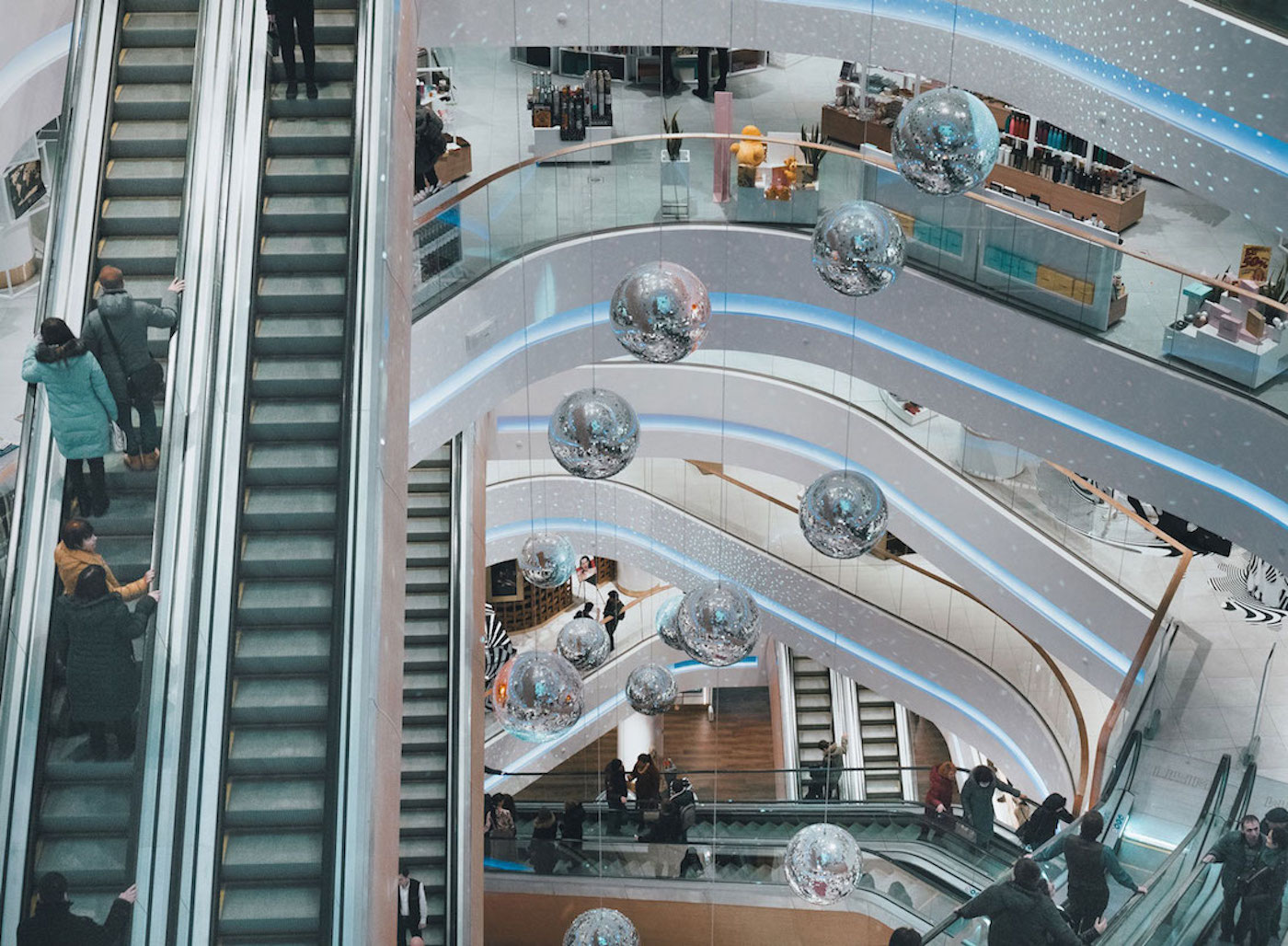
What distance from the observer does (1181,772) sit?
429 inches

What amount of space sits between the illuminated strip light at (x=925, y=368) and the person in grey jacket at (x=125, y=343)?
15.3 ft

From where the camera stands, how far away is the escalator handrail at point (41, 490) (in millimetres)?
7641

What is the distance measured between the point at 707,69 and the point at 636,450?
357 inches

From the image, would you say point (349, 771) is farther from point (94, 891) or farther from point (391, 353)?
point (391, 353)

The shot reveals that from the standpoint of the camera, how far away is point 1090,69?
12.6 metres

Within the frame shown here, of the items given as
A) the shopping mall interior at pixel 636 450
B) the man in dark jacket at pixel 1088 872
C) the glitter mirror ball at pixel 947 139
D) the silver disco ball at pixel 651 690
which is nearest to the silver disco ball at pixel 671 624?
the shopping mall interior at pixel 636 450

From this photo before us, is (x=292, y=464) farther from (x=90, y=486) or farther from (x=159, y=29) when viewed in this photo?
(x=159, y=29)

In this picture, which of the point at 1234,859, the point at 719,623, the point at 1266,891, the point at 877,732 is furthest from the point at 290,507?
the point at 877,732

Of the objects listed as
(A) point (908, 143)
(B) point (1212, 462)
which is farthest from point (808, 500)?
(B) point (1212, 462)

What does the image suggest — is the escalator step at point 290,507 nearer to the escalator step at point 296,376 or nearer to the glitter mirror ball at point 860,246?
the escalator step at point 296,376

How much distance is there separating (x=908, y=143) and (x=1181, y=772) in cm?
494

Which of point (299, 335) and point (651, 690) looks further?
point (651, 690)

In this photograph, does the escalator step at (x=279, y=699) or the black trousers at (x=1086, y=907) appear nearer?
the escalator step at (x=279, y=699)

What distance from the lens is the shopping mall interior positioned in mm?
8164
